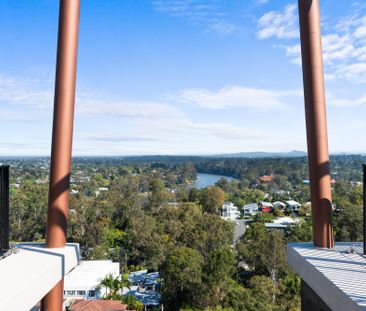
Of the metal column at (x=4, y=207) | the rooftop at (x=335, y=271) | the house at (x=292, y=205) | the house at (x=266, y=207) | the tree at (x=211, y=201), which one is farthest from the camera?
the house at (x=266, y=207)

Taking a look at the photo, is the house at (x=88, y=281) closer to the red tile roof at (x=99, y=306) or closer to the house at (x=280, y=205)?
the red tile roof at (x=99, y=306)

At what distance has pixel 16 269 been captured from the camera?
242 centimetres

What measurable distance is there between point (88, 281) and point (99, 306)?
2929mm

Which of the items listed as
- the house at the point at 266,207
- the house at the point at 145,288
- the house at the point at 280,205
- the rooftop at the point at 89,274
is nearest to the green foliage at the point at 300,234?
the house at the point at 145,288

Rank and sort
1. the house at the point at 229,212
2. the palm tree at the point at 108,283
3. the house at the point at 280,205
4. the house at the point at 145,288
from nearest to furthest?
the house at the point at 145,288 < the palm tree at the point at 108,283 < the house at the point at 229,212 < the house at the point at 280,205

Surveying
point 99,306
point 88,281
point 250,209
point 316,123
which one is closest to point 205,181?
point 250,209

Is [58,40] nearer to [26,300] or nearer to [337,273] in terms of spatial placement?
[26,300]

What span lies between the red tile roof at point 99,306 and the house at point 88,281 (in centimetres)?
205

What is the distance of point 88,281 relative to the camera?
13.1 metres

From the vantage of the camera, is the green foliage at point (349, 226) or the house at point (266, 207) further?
the house at point (266, 207)

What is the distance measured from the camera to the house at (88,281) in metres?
12.7

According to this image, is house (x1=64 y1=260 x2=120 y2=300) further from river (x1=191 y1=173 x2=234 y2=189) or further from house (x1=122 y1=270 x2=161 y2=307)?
river (x1=191 y1=173 x2=234 y2=189)

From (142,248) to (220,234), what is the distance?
14.1 feet

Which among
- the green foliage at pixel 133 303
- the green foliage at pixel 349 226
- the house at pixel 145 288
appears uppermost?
the green foliage at pixel 349 226
